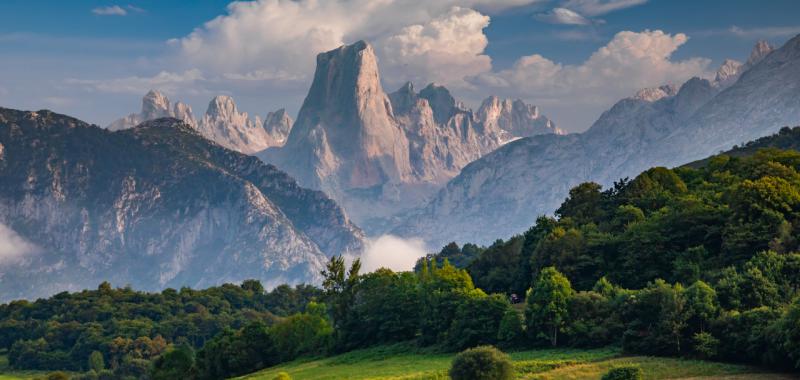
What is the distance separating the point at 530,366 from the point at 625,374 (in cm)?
1592

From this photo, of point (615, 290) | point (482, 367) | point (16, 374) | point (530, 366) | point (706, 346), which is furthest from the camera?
point (16, 374)

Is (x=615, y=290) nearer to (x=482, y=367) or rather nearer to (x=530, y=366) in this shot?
(x=530, y=366)

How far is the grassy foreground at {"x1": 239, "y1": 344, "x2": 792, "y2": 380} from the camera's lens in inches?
2995

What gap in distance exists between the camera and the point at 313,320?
140m

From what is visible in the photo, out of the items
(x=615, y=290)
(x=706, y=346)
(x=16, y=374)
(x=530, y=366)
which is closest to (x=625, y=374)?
(x=706, y=346)

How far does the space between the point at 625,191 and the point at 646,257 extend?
46.0 m

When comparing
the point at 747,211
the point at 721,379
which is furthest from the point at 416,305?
the point at 721,379

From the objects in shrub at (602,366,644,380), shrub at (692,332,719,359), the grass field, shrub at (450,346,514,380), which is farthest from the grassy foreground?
the grass field

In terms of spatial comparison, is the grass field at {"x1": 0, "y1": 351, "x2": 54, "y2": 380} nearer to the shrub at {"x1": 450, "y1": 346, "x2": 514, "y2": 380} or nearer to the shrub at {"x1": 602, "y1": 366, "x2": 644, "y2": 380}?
the shrub at {"x1": 450, "y1": 346, "x2": 514, "y2": 380}

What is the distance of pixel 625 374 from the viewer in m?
68.8

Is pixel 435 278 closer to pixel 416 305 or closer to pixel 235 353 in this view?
pixel 416 305

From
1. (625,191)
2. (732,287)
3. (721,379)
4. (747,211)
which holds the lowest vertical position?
(721,379)

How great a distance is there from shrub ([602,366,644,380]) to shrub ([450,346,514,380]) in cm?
845

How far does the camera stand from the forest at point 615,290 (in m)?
85.5
